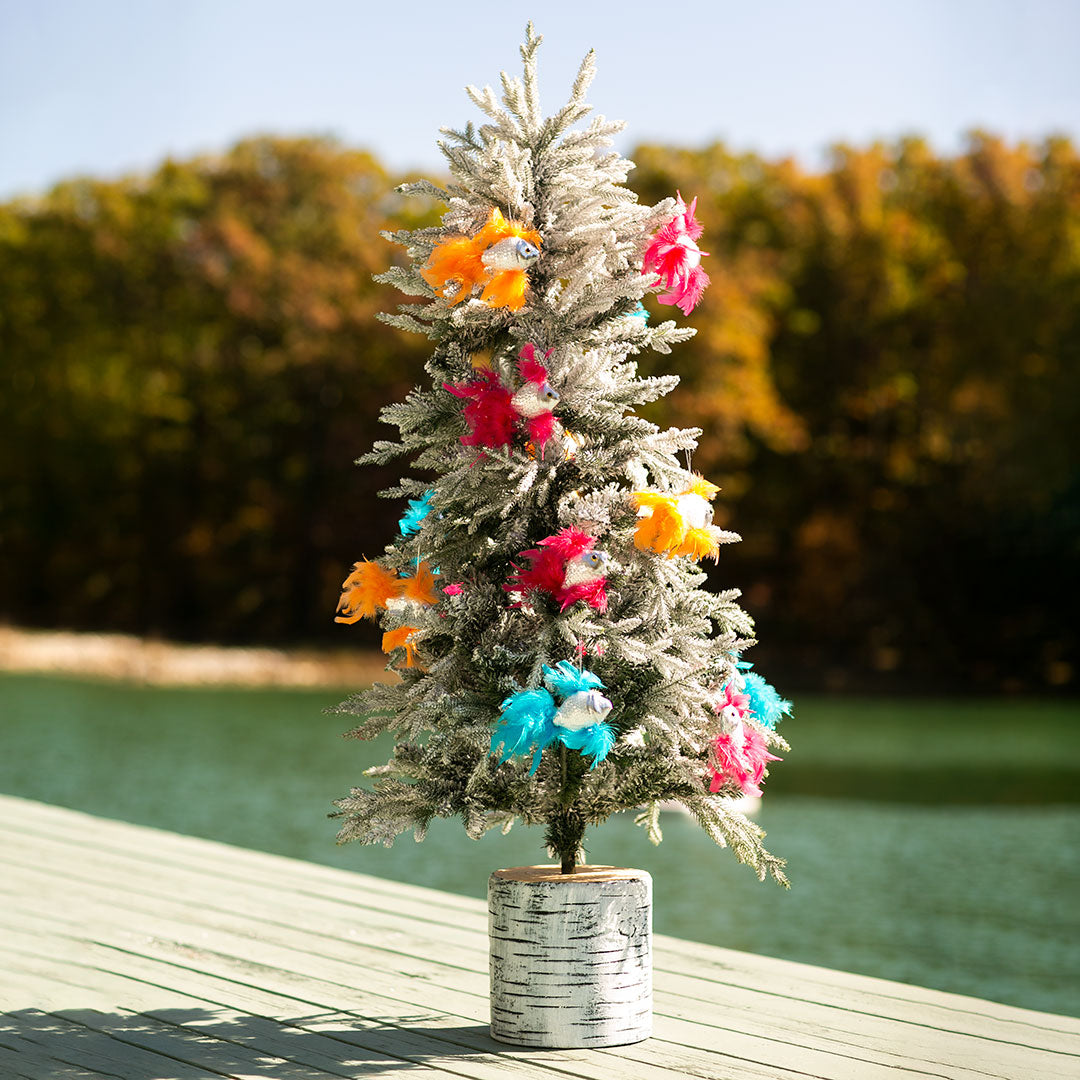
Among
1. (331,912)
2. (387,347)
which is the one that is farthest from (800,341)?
(331,912)

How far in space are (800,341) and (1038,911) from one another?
22.4m

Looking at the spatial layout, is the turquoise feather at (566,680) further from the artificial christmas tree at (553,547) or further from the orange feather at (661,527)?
the orange feather at (661,527)

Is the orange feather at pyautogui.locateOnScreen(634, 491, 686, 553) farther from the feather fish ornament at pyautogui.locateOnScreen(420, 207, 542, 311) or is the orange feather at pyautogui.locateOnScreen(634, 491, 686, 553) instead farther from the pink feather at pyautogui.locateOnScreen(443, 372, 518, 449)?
the feather fish ornament at pyautogui.locateOnScreen(420, 207, 542, 311)

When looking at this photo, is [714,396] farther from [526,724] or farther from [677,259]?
[526,724]

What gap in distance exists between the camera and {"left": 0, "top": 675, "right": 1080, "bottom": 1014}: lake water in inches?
352

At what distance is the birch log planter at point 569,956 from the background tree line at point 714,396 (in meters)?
23.8

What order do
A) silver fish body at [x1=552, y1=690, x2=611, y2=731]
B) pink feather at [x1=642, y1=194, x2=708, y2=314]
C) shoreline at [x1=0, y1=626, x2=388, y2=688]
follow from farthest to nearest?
shoreline at [x1=0, y1=626, x2=388, y2=688] → pink feather at [x1=642, y1=194, x2=708, y2=314] → silver fish body at [x1=552, y1=690, x2=611, y2=731]

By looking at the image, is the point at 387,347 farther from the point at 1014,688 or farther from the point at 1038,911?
the point at 1038,911

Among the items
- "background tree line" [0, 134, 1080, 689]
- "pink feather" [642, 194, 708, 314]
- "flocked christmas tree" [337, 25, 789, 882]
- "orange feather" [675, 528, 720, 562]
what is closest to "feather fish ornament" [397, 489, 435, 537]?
"flocked christmas tree" [337, 25, 789, 882]

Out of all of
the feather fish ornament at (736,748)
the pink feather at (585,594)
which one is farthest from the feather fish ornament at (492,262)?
the feather fish ornament at (736,748)

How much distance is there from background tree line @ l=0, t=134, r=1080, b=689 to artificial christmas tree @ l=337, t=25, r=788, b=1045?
2365 cm

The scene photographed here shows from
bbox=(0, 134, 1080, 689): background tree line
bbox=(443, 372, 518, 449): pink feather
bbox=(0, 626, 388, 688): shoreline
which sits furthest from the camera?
bbox=(0, 134, 1080, 689): background tree line

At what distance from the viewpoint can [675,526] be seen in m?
3.90

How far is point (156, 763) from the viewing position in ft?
49.7
